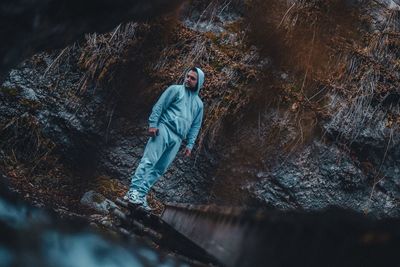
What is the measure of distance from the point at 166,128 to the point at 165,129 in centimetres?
3

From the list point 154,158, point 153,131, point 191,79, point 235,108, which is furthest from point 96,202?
point 235,108

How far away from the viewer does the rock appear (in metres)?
5.55

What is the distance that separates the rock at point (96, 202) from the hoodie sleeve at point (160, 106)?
117 cm

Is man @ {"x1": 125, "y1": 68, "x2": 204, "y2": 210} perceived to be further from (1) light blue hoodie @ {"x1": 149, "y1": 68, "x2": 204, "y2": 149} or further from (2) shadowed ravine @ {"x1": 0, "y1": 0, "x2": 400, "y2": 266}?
(2) shadowed ravine @ {"x1": 0, "y1": 0, "x2": 400, "y2": 266}

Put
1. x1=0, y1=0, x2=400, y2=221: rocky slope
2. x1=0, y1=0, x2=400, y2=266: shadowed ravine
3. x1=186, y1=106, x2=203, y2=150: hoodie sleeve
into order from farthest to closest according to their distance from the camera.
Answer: x1=0, y1=0, x2=400, y2=221: rocky slope
x1=0, y1=0, x2=400, y2=266: shadowed ravine
x1=186, y1=106, x2=203, y2=150: hoodie sleeve

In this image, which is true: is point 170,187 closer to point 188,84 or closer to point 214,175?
point 214,175

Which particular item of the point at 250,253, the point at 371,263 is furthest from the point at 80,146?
the point at 371,263

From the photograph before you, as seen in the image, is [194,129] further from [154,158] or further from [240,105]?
[240,105]

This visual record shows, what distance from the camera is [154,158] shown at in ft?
17.3

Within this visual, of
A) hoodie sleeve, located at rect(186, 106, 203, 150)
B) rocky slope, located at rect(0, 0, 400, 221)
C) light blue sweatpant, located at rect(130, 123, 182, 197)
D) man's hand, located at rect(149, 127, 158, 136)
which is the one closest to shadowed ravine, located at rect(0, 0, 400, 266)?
rocky slope, located at rect(0, 0, 400, 221)

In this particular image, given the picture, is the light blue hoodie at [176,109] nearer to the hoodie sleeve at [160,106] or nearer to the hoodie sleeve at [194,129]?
the hoodie sleeve at [160,106]

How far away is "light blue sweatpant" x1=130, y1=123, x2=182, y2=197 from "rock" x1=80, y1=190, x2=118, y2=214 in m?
0.60

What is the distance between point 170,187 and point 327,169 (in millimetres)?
2444

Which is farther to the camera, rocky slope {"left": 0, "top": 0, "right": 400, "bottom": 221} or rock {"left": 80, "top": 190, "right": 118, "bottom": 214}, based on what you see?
rocky slope {"left": 0, "top": 0, "right": 400, "bottom": 221}
